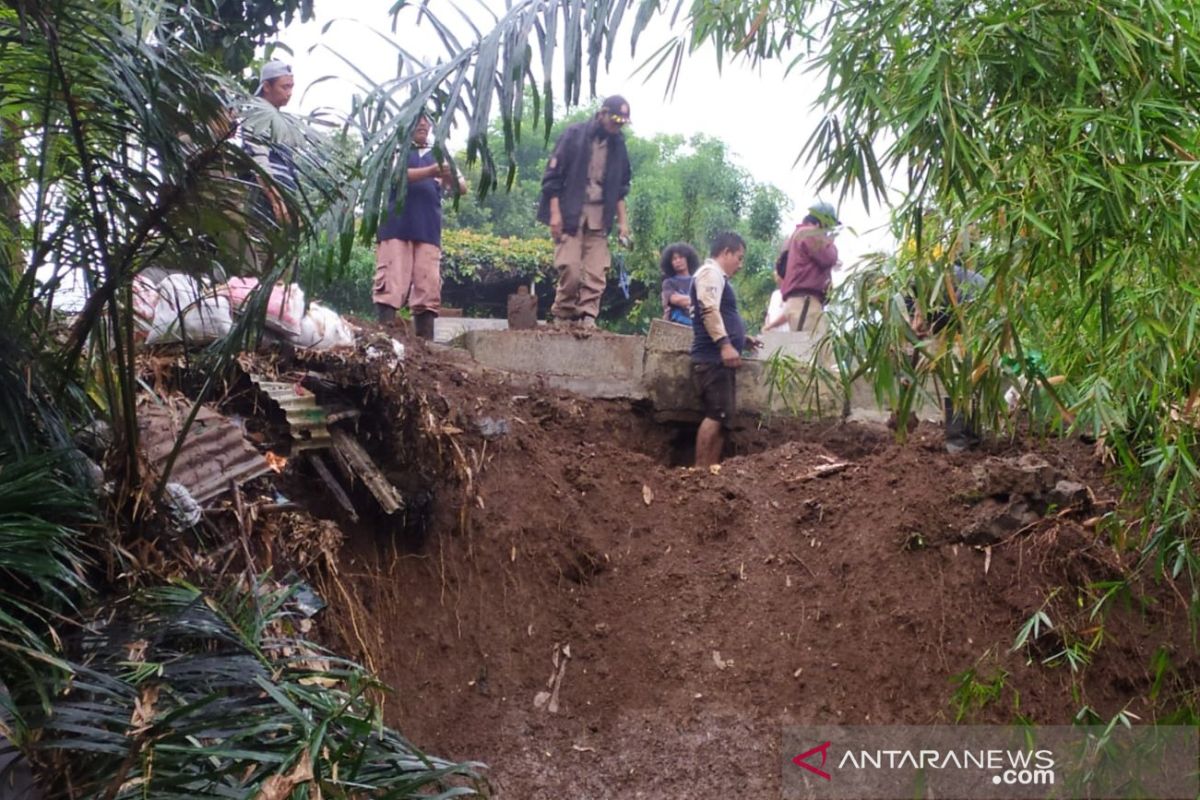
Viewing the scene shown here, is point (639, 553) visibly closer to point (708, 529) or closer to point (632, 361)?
point (708, 529)

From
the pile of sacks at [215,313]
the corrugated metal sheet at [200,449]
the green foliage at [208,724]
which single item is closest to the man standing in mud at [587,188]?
the pile of sacks at [215,313]

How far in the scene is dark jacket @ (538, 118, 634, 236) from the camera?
8289mm

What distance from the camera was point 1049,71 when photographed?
396 cm

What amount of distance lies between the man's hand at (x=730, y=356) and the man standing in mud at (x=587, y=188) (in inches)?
45.8

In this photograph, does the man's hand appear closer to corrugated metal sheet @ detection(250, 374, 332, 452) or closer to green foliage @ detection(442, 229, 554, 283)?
corrugated metal sheet @ detection(250, 374, 332, 452)

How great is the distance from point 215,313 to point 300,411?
0.58m

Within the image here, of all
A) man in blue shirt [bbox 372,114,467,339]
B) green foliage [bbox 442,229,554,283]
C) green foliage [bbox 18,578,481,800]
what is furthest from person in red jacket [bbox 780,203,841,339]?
green foliage [bbox 442,229,554,283]

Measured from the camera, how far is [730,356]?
25.0 ft

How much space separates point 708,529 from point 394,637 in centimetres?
200

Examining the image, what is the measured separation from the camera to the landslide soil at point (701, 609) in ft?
19.7

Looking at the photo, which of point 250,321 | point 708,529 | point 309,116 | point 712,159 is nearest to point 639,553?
point 708,529

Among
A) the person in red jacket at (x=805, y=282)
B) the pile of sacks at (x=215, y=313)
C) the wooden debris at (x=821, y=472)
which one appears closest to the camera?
the pile of sacks at (x=215, y=313)

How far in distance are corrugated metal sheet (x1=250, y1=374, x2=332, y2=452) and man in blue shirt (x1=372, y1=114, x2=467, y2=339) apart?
1.84 m

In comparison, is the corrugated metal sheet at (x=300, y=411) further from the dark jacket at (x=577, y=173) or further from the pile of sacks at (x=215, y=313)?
the dark jacket at (x=577, y=173)
